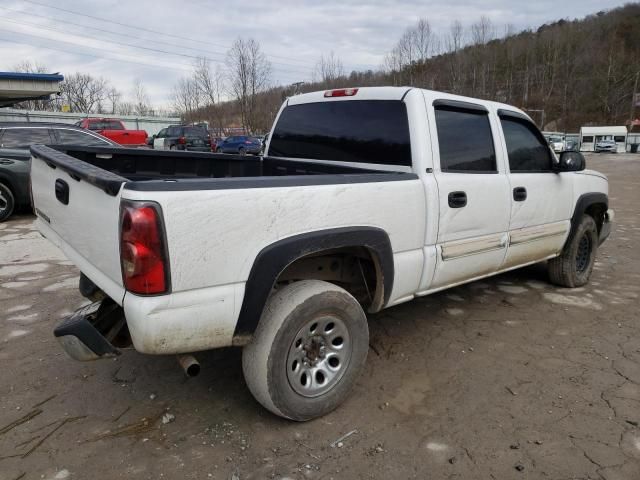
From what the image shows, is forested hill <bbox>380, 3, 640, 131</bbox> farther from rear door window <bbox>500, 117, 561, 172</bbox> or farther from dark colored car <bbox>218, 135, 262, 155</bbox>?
rear door window <bbox>500, 117, 561, 172</bbox>

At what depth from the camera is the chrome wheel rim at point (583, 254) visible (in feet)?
16.4

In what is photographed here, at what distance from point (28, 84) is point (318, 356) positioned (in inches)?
1230

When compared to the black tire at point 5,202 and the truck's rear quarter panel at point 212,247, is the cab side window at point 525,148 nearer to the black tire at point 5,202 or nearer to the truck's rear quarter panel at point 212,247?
the truck's rear quarter panel at point 212,247

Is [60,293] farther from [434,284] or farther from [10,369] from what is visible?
[434,284]

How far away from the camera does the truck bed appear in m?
2.22

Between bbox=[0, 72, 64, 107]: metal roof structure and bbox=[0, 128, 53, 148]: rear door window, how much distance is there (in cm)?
2236

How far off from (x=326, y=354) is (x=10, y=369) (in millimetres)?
2273

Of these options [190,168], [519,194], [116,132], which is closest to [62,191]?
[190,168]

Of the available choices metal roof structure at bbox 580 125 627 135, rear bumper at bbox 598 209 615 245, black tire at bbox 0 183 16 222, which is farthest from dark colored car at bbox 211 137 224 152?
metal roof structure at bbox 580 125 627 135

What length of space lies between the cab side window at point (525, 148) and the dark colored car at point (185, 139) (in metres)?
19.6

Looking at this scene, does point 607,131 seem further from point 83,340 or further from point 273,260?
point 83,340

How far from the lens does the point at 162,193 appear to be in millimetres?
1959

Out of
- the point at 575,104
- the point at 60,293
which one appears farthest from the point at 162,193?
the point at 575,104

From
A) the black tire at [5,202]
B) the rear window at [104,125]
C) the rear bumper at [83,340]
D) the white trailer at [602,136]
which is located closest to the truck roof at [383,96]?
the rear bumper at [83,340]
